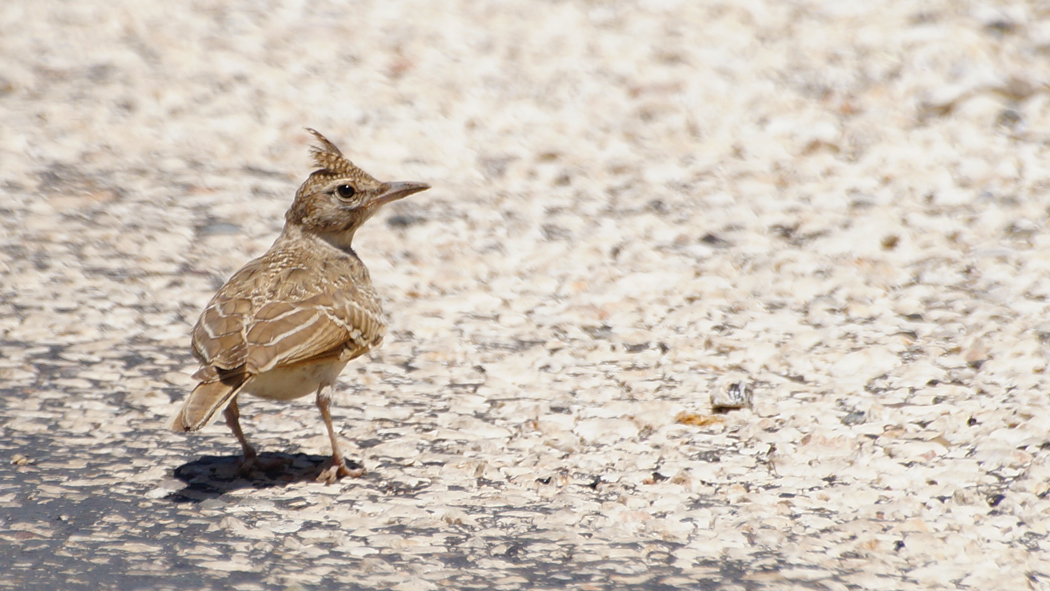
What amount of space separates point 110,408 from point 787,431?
10.7ft

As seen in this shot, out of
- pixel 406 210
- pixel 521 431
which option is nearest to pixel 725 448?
pixel 521 431

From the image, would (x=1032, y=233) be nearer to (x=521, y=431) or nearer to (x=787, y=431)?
(x=787, y=431)

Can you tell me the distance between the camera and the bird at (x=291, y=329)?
15.6 ft

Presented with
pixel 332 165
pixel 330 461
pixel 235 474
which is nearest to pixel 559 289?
pixel 332 165

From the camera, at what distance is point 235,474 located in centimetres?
519

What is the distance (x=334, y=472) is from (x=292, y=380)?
44 centimetres

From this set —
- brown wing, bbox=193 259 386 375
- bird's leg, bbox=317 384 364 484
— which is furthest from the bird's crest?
bird's leg, bbox=317 384 364 484

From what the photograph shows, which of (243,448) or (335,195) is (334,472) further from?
(335,195)

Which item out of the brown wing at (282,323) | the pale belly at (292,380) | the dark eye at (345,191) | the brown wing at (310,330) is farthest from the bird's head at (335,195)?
the pale belly at (292,380)

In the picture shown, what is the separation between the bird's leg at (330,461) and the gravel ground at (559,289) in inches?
3.6

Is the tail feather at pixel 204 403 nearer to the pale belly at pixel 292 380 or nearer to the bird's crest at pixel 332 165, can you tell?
the pale belly at pixel 292 380

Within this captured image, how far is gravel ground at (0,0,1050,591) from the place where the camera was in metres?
4.59

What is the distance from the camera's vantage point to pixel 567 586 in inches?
165

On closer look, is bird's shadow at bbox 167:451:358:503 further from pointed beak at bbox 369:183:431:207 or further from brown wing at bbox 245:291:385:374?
pointed beak at bbox 369:183:431:207
